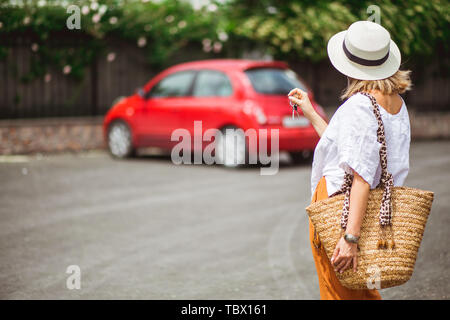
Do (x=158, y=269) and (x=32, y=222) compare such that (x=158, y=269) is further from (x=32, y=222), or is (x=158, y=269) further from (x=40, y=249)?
(x=32, y=222)

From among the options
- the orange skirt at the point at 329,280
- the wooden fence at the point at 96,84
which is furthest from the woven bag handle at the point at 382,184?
the wooden fence at the point at 96,84

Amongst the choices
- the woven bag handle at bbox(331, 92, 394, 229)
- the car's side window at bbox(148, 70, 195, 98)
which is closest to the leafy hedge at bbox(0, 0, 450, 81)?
the car's side window at bbox(148, 70, 195, 98)

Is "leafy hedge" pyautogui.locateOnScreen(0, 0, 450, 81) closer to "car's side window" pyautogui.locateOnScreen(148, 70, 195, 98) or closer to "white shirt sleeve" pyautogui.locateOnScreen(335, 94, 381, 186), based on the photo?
"car's side window" pyautogui.locateOnScreen(148, 70, 195, 98)

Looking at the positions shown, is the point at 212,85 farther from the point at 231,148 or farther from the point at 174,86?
the point at 231,148

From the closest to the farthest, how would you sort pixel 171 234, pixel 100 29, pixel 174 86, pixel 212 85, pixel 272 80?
pixel 171 234 → pixel 272 80 → pixel 212 85 → pixel 174 86 → pixel 100 29

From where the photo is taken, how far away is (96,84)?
15648mm

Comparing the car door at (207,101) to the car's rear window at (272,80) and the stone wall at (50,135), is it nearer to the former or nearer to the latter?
the car's rear window at (272,80)

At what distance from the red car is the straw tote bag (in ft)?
27.5

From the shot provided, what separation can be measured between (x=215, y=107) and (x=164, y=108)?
4.29 feet

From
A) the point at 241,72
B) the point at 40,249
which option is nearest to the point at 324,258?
the point at 40,249

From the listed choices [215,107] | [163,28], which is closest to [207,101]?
[215,107]

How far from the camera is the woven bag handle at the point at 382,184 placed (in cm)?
282

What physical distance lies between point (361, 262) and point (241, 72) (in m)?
9.38

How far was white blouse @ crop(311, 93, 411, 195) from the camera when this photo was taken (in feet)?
9.25
